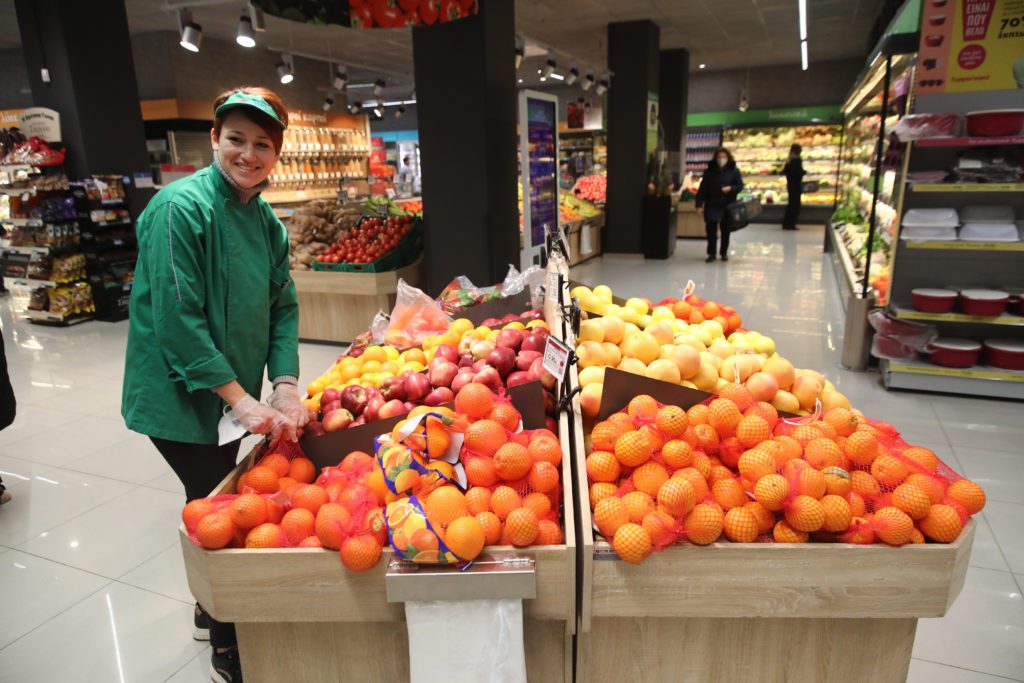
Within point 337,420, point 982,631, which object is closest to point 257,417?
point 337,420

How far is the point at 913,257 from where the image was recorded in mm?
4570

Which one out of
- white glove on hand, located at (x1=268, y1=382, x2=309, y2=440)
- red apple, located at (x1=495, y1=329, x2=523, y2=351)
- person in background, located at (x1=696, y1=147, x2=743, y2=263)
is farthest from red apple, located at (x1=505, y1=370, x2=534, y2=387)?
person in background, located at (x1=696, y1=147, x2=743, y2=263)

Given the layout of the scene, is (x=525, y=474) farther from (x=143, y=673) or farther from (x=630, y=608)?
(x=143, y=673)

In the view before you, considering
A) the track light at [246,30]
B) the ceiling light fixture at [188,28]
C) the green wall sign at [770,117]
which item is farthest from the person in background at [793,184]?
the ceiling light fixture at [188,28]

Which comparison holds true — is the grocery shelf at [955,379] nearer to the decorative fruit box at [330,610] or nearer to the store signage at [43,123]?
the decorative fruit box at [330,610]

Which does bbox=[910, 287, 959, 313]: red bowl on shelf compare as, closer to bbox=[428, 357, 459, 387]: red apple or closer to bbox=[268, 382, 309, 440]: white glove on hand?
bbox=[428, 357, 459, 387]: red apple

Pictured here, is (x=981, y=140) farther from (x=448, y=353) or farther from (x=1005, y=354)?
(x=448, y=353)

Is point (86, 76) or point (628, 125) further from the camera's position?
point (628, 125)

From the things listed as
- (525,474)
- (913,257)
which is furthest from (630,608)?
(913,257)

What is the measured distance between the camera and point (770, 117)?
1570 centimetres

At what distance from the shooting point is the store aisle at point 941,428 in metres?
2.14

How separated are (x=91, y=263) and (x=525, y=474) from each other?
750cm

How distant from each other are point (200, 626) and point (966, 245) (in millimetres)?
4719

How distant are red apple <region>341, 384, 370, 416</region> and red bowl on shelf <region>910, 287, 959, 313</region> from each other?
401cm
